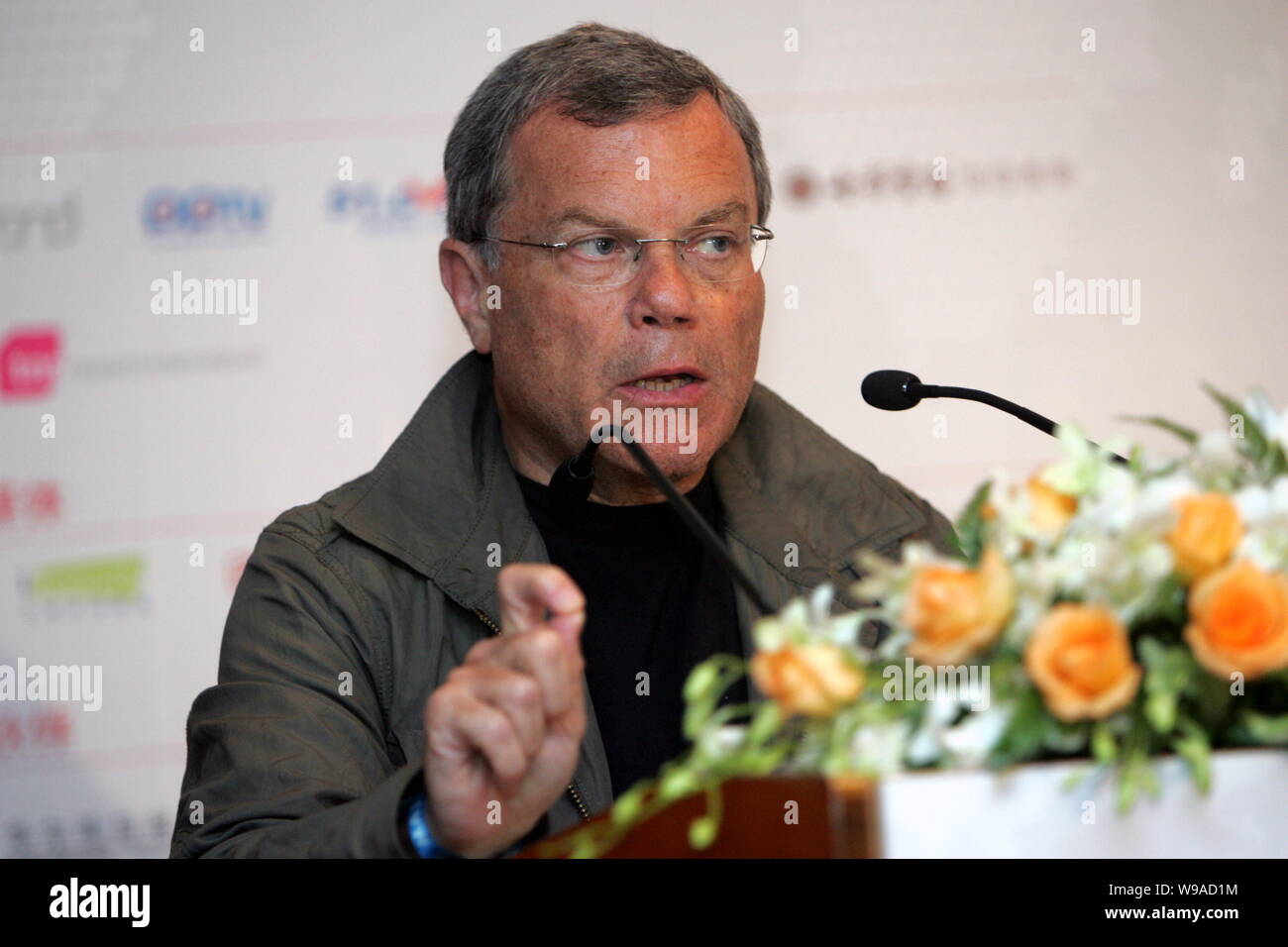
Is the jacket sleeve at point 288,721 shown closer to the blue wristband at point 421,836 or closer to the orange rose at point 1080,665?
the blue wristband at point 421,836

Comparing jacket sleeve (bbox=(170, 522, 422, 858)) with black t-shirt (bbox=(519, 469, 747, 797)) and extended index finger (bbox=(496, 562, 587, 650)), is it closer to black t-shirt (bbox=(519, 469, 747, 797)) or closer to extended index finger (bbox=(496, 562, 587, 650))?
extended index finger (bbox=(496, 562, 587, 650))

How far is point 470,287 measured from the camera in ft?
7.11

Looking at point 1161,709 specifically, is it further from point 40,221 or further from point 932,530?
point 40,221

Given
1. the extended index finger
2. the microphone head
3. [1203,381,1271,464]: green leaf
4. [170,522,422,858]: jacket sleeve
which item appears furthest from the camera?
the microphone head

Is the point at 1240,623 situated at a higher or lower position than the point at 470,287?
lower

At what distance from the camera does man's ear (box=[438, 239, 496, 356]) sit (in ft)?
7.02

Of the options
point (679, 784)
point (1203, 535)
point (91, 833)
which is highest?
point (1203, 535)

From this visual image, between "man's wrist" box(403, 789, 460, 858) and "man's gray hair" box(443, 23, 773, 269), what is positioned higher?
"man's gray hair" box(443, 23, 773, 269)

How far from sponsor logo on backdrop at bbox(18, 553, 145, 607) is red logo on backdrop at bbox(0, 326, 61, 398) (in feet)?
0.99

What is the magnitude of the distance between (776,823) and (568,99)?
4.12ft

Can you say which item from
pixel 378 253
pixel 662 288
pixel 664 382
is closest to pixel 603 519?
pixel 664 382

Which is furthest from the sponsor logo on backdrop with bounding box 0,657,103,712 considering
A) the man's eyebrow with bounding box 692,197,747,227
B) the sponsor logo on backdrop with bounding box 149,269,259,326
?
the man's eyebrow with bounding box 692,197,747,227

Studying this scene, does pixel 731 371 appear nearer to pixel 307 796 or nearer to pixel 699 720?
pixel 307 796

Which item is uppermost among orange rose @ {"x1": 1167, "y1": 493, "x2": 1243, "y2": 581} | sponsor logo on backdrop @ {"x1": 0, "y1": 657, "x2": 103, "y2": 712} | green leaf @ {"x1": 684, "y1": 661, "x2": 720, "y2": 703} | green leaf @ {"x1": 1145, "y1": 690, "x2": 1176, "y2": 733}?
orange rose @ {"x1": 1167, "y1": 493, "x2": 1243, "y2": 581}
